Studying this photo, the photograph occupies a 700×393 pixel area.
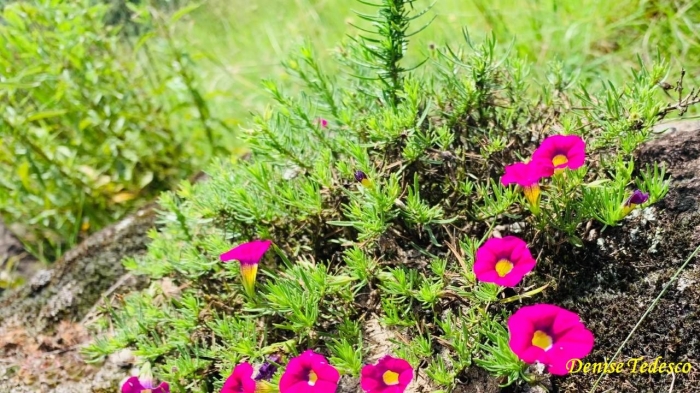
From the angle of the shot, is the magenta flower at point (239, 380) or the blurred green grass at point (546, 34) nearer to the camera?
the magenta flower at point (239, 380)

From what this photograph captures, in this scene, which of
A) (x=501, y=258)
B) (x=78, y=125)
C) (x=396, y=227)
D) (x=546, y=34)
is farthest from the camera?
(x=546, y=34)

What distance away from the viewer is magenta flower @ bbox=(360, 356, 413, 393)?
1315mm

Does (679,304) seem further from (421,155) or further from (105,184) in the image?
(105,184)

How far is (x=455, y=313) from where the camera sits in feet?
5.19

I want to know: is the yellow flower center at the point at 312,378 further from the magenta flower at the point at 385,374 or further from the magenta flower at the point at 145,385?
the magenta flower at the point at 145,385

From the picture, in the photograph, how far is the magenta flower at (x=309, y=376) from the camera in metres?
1.35

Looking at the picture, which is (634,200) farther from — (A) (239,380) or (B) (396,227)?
(A) (239,380)

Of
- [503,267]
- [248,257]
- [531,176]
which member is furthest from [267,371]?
[531,176]

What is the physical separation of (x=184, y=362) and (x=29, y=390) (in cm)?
93

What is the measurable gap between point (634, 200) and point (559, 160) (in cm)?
20

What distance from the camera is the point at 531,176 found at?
142 centimetres

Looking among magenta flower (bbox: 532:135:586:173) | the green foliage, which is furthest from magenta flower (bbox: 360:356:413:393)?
the green foliage

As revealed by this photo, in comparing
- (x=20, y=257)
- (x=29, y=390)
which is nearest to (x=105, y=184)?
(x=20, y=257)

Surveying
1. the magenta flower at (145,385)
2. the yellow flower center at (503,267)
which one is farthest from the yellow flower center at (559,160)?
the magenta flower at (145,385)
